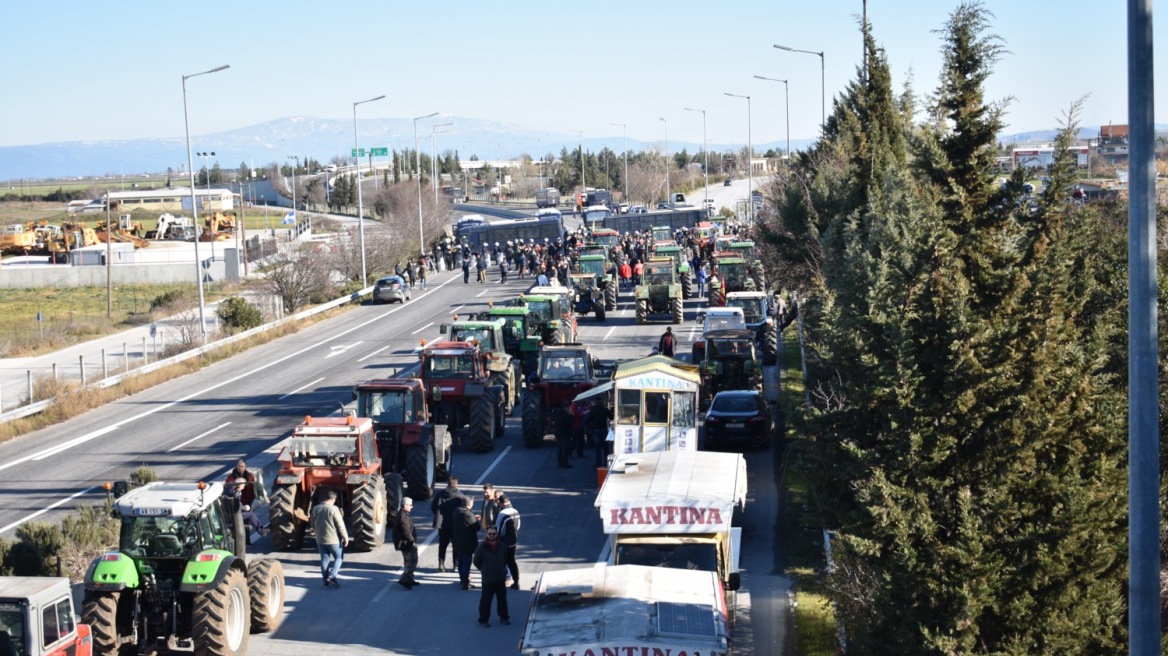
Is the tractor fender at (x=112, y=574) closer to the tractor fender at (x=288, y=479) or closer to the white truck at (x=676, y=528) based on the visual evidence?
the tractor fender at (x=288, y=479)

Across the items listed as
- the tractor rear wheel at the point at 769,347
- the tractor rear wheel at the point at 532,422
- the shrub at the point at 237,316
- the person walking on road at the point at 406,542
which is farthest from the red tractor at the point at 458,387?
the shrub at the point at 237,316

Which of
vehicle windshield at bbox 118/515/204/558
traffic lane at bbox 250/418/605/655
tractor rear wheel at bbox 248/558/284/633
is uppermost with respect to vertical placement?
vehicle windshield at bbox 118/515/204/558

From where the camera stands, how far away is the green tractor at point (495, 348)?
3036cm

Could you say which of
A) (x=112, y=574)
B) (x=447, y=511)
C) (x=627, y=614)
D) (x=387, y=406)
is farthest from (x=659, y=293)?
(x=627, y=614)

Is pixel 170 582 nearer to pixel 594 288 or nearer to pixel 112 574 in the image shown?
pixel 112 574

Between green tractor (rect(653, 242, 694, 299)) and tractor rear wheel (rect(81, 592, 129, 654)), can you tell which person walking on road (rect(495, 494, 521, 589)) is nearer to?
tractor rear wheel (rect(81, 592, 129, 654))

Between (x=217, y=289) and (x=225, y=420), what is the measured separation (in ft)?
145

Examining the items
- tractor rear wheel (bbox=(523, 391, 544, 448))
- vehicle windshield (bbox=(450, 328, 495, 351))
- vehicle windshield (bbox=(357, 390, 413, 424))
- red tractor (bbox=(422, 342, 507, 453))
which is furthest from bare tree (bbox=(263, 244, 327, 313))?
vehicle windshield (bbox=(357, 390, 413, 424))

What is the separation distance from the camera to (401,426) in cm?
2242

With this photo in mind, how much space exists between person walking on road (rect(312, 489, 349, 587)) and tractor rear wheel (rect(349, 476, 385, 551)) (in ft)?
3.83

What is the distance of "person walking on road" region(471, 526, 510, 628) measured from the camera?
15766 millimetres

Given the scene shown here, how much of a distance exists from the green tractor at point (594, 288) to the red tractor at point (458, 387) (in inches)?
848

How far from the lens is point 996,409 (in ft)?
36.1

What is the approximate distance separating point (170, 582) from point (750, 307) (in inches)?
1096
